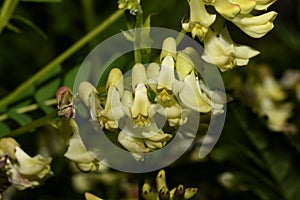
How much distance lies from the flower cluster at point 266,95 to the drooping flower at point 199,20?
1.55ft

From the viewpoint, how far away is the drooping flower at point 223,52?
0.62 metres

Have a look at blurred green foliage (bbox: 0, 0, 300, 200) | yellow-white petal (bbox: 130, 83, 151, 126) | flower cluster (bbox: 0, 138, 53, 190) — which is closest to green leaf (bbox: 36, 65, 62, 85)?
blurred green foliage (bbox: 0, 0, 300, 200)

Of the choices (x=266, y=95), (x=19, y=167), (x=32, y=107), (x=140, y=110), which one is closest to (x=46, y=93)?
(x=32, y=107)

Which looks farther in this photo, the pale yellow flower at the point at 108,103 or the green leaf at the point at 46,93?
the green leaf at the point at 46,93

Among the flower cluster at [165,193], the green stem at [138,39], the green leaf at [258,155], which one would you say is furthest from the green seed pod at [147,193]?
the green leaf at [258,155]

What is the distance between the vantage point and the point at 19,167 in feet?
2.34

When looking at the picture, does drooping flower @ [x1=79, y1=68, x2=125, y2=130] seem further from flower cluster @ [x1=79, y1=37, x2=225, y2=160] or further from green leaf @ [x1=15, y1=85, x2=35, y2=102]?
green leaf @ [x1=15, y1=85, x2=35, y2=102]

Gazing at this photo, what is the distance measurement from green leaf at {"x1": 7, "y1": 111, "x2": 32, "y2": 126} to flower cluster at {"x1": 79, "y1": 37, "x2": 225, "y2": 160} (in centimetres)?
17

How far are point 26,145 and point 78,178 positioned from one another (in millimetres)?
228

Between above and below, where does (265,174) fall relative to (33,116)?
below

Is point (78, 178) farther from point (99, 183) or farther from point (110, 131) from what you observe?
point (110, 131)

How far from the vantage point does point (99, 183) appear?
1237 mm

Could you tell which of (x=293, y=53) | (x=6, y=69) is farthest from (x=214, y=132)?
(x=6, y=69)

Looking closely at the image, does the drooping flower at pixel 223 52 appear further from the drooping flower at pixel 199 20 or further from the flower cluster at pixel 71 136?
the flower cluster at pixel 71 136
